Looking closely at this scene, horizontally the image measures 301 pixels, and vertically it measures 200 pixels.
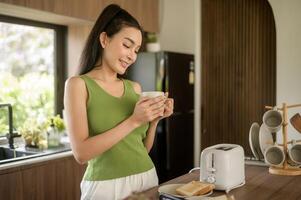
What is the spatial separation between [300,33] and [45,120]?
2312mm

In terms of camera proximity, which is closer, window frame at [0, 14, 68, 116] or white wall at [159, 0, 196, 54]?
window frame at [0, 14, 68, 116]

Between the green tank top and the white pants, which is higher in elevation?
the green tank top

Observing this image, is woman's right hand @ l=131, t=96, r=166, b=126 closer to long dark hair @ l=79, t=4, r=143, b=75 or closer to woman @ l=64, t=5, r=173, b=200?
woman @ l=64, t=5, r=173, b=200

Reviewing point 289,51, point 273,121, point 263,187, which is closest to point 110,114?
point 263,187

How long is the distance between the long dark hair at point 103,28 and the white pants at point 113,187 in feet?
1.31

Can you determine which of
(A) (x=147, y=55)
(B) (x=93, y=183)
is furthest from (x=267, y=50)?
(B) (x=93, y=183)

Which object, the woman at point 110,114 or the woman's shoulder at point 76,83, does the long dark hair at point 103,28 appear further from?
the woman's shoulder at point 76,83

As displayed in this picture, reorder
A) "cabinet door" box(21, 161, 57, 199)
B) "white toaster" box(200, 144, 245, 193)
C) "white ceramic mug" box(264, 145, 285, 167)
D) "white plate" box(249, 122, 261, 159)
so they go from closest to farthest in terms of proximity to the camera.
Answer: "white toaster" box(200, 144, 245, 193) < "white ceramic mug" box(264, 145, 285, 167) < "white plate" box(249, 122, 261, 159) < "cabinet door" box(21, 161, 57, 199)

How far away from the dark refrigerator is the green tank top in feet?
6.83

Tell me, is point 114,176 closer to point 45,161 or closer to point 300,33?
point 45,161

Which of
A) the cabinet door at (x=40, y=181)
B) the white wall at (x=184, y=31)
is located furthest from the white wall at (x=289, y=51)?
the cabinet door at (x=40, y=181)

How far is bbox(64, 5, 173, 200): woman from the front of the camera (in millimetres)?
1184

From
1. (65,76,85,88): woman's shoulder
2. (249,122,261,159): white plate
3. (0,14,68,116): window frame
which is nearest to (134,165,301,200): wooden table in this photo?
(249,122,261,159): white plate

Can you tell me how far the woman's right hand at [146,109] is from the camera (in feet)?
3.93
